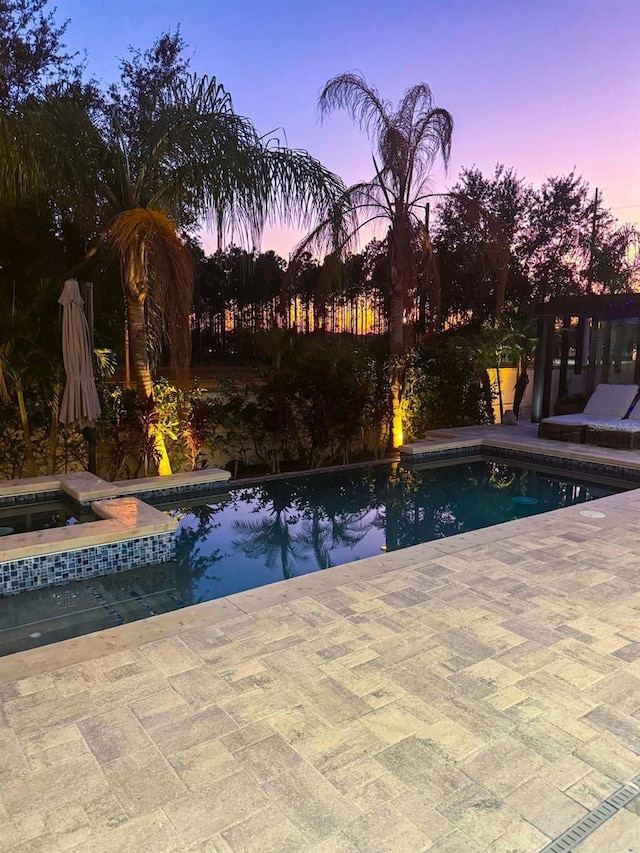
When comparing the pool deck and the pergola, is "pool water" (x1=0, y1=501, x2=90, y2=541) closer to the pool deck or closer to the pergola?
the pool deck

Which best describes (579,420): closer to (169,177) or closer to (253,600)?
(169,177)

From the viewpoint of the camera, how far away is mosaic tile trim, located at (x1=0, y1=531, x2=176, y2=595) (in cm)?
474

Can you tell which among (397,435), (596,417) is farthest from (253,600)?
(596,417)

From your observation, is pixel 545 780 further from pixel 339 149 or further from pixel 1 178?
pixel 339 149

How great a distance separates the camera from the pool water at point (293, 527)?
453 cm

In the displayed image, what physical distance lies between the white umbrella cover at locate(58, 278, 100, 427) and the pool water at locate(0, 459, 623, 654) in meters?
1.53

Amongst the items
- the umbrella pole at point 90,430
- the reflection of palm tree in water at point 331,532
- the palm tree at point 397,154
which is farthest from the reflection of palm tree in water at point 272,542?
the palm tree at point 397,154

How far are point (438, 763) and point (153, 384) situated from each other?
674 cm

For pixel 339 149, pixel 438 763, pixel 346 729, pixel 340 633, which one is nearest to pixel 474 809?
pixel 438 763

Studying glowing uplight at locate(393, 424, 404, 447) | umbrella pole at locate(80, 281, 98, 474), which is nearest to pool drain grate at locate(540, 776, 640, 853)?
umbrella pole at locate(80, 281, 98, 474)

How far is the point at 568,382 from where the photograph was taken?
42.3 feet

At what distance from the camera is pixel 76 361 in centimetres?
674

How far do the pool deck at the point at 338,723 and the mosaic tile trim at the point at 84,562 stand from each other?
1.56m

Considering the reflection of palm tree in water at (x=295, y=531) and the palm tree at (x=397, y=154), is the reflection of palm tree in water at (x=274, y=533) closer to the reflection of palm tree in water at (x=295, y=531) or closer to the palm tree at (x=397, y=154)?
the reflection of palm tree in water at (x=295, y=531)
